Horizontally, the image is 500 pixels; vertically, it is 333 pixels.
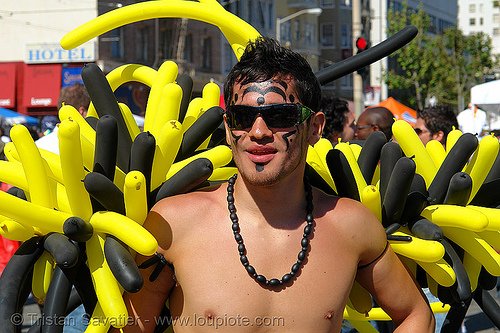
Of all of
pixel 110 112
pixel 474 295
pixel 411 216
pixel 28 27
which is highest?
pixel 28 27

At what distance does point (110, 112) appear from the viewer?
2443 millimetres

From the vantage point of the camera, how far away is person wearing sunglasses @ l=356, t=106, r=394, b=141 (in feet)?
19.0

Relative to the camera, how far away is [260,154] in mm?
2176

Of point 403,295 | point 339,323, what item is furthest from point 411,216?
point 339,323

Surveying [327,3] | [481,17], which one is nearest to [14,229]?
[327,3]

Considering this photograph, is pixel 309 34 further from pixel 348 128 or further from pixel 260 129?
pixel 260 129

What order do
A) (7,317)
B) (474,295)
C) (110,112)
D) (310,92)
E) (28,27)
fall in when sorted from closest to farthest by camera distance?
(7,317) < (310,92) < (110,112) < (474,295) < (28,27)

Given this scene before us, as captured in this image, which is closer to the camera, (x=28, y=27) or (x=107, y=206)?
(x=107, y=206)

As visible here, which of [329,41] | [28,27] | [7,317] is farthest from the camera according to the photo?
[329,41]

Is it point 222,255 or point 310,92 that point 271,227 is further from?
point 310,92

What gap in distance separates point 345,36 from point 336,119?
126ft

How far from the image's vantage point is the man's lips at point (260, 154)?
2.16 meters

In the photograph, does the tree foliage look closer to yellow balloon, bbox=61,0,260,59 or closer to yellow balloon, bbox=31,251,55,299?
yellow balloon, bbox=61,0,260,59

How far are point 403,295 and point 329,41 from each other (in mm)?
40757
